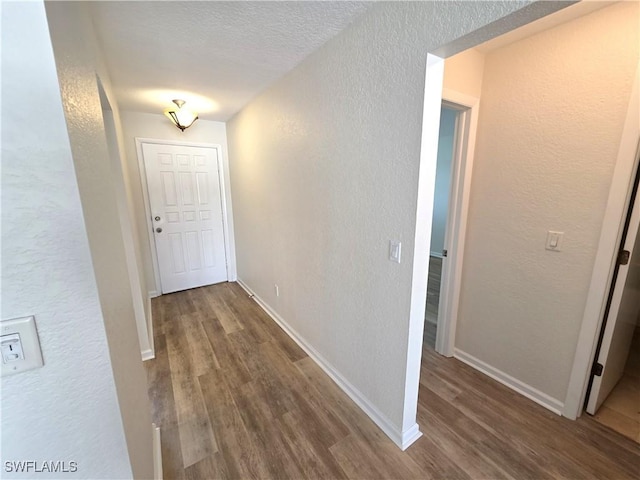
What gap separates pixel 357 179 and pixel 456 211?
3.19 ft

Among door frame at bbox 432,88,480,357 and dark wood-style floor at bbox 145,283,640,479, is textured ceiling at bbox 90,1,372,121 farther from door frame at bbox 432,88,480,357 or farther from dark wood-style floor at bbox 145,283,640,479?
dark wood-style floor at bbox 145,283,640,479

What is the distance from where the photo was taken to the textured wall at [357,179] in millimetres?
Result: 1241

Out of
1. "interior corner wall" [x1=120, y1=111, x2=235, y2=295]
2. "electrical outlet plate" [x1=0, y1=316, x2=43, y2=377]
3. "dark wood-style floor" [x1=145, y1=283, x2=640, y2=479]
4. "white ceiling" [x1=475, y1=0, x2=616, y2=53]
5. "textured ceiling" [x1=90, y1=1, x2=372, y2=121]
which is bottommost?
"dark wood-style floor" [x1=145, y1=283, x2=640, y2=479]

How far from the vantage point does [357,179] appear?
5.24 feet

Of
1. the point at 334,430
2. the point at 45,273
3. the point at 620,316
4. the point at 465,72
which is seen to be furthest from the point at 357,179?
the point at 620,316

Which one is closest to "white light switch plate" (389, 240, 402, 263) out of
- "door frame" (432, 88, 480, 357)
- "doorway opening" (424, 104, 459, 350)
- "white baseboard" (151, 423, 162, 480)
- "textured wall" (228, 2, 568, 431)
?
"textured wall" (228, 2, 568, 431)

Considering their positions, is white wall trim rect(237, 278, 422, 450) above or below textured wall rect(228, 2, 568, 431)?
below

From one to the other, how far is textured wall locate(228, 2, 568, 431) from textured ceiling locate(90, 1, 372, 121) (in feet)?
0.47

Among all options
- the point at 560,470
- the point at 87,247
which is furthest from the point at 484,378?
the point at 87,247

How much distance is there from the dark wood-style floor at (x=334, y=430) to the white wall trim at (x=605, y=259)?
0.26 m

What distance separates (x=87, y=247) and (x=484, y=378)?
8.22 feet

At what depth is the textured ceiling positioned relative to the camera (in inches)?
53.4

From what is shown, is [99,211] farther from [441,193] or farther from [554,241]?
[441,193]

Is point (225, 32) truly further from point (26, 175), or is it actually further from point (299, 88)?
point (26, 175)
